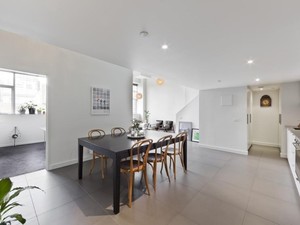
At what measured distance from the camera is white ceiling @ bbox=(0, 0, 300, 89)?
4.46 feet

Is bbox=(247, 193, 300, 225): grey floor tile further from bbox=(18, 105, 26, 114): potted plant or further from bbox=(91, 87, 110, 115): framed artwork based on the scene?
bbox=(18, 105, 26, 114): potted plant

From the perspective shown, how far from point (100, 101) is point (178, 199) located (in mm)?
3178

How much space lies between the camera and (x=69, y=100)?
3660 mm

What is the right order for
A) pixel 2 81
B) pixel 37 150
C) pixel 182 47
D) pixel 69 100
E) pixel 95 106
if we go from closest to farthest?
pixel 182 47 → pixel 69 100 → pixel 95 106 → pixel 37 150 → pixel 2 81

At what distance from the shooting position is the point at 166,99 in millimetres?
8859

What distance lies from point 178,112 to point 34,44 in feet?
22.0

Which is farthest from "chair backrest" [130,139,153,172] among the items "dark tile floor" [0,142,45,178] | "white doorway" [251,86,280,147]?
"white doorway" [251,86,280,147]

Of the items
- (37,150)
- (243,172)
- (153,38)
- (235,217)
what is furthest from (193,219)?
(37,150)

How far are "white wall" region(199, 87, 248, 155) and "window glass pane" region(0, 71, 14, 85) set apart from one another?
23.8 ft

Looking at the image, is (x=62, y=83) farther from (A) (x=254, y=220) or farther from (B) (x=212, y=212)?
(A) (x=254, y=220)

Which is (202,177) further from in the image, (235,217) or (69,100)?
(69,100)

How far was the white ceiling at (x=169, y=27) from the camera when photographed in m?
1.36

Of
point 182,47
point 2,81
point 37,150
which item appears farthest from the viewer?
point 2,81

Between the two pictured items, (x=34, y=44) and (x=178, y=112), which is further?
(x=178, y=112)
